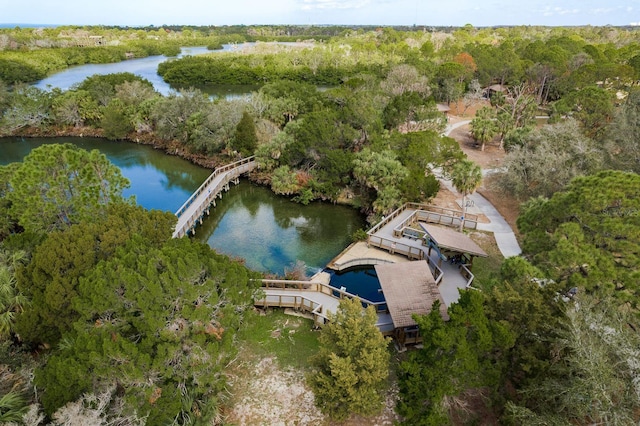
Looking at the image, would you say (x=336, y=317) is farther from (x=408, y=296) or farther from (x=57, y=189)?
(x=57, y=189)

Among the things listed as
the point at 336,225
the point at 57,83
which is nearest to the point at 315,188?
the point at 336,225

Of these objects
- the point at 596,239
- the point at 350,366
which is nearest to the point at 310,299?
the point at 350,366

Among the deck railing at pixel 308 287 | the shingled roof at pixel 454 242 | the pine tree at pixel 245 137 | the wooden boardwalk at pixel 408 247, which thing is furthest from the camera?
the pine tree at pixel 245 137

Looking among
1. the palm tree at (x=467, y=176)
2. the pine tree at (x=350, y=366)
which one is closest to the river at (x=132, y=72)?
the palm tree at (x=467, y=176)

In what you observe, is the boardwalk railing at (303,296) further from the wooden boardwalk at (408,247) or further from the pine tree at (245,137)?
the pine tree at (245,137)

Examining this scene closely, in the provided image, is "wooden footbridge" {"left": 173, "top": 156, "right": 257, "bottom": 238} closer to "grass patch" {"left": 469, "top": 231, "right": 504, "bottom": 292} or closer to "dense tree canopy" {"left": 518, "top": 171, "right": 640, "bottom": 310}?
"grass patch" {"left": 469, "top": 231, "right": 504, "bottom": 292}

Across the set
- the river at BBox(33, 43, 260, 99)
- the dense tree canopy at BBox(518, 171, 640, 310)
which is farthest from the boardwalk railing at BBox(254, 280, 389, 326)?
the river at BBox(33, 43, 260, 99)
